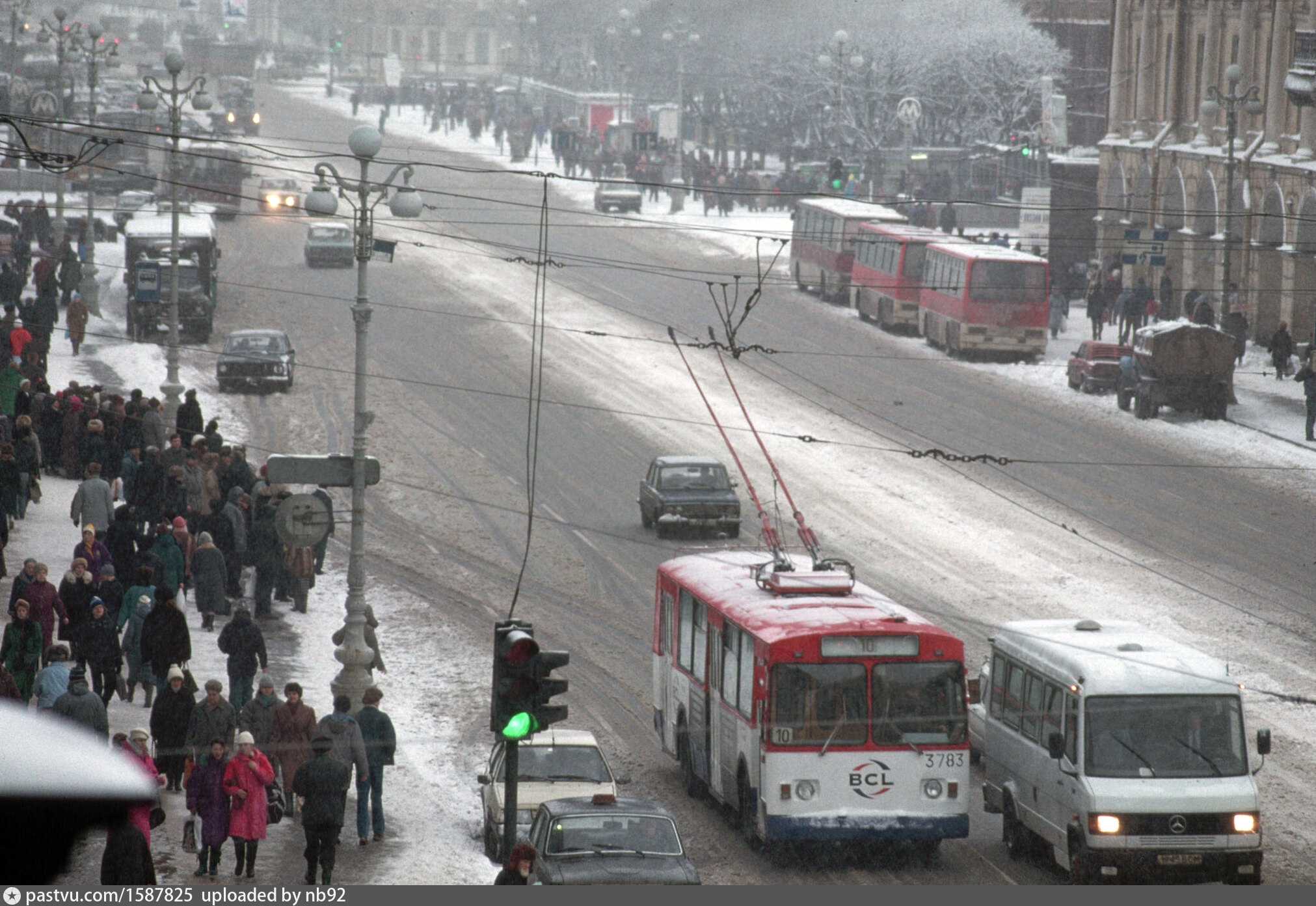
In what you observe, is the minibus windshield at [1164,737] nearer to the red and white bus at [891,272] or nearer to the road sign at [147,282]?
the road sign at [147,282]

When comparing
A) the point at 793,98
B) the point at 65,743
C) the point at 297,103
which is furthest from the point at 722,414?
the point at 297,103

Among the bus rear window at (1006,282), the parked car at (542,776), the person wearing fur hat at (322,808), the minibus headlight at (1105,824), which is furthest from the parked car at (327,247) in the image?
the minibus headlight at (1105,824)

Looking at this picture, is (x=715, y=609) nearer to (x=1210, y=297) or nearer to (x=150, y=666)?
(x=150, y=666)

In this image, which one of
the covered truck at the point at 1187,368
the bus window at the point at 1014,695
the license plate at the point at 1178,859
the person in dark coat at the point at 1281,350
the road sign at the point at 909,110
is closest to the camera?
the license plate at the point at 1178,859

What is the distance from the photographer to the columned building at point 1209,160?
153ft

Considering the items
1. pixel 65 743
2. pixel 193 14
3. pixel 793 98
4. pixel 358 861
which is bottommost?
pixel 358 861

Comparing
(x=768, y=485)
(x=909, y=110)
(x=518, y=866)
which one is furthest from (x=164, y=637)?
(x=909, y=110)

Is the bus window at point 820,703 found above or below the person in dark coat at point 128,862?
below

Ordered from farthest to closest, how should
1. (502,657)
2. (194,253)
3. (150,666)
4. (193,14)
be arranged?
(193,14) < (194,253) < (150,666) < (502,657)

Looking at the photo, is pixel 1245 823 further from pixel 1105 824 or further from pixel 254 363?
pixel 254 363

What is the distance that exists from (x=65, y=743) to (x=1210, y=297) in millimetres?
51596

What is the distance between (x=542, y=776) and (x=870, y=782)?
274 cm

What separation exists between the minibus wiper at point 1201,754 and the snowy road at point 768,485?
1.10 m

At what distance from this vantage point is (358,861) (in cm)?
1360
